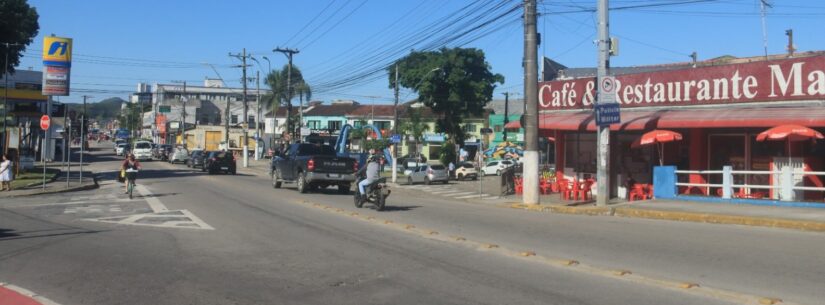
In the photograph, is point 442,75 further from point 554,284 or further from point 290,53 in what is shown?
point 554,284

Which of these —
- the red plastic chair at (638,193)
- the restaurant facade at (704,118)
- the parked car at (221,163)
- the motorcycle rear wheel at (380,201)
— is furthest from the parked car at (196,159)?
the red plastic chair at (638,193)

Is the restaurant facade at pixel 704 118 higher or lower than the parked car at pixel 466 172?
higher

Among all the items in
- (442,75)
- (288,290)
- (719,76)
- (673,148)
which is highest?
(442,75)

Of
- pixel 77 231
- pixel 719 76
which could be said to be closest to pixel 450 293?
pixel 77 231

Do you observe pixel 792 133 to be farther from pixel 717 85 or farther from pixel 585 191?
pixel 585 191

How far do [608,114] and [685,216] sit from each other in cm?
414

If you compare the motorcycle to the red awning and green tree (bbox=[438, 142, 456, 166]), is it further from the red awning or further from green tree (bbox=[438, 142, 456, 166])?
green tree (bbox=[438, 142, 456, 166])

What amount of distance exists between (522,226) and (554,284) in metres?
6.89

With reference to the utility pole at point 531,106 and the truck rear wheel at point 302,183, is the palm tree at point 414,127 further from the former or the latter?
the utility pole at point 531,106

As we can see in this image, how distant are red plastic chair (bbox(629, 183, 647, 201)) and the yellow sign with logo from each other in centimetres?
2434

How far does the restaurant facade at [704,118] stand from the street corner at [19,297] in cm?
1710

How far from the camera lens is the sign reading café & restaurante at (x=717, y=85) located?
18.7 m

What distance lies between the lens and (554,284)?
8211 millimetres

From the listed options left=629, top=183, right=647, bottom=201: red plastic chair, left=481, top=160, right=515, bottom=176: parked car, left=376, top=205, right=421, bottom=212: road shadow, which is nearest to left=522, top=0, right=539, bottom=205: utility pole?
left=629, top=183, right=647, bottom=201: red plastic chair
